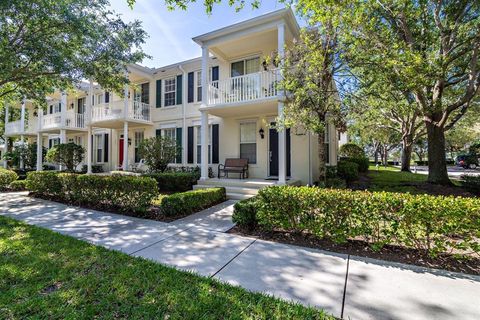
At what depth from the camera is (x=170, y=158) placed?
12.1 meters

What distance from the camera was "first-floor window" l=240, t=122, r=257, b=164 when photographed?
1157 cm

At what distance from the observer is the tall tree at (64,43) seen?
7391 mm

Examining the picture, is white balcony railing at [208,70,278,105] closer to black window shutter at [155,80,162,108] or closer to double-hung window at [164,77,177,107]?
double-hung window at [164,77,177,107]

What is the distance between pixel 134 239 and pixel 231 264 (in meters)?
2.35

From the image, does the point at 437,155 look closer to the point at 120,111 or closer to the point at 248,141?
the point at 248,141

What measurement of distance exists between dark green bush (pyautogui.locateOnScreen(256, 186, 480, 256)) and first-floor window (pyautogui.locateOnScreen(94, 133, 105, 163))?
1615cm

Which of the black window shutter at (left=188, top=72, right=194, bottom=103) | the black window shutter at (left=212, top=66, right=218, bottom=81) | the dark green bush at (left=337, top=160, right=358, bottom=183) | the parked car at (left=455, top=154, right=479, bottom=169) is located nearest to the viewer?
the dark green bush at (left=337, top=160, right=358, bottom=183)

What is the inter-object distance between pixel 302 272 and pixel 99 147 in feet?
60.0

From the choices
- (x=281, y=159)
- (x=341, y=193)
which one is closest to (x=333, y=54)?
(x=281, y=159)

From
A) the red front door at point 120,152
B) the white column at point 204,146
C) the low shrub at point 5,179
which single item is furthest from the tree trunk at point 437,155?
the low shrub at point 5,179

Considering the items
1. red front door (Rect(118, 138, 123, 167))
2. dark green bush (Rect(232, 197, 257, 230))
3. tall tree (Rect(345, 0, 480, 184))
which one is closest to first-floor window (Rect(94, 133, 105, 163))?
red front door (Rect(118, 138, 123, 167))

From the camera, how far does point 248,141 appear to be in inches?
461

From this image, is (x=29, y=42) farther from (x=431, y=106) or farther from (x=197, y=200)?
(x=431, y=106)

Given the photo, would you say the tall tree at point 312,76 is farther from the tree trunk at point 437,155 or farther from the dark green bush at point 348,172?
the dark green bush at point 348,172
